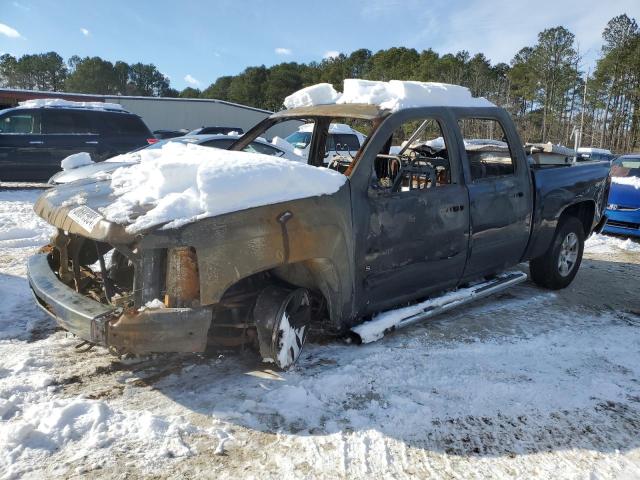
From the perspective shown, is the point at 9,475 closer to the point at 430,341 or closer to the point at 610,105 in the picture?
the point at 430,341

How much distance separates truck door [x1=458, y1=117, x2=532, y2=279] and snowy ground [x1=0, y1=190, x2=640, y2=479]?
0.68m

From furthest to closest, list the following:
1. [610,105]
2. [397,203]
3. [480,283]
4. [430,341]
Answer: [610,105]
[480,283]
[430,341]
[397,203]

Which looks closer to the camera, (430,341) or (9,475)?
(9,475)

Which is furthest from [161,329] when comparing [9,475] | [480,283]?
[480,283]

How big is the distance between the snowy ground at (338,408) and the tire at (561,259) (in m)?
1.23

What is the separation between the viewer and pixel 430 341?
161 inches

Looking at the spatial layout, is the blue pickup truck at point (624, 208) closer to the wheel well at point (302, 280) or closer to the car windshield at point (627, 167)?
the car windshield at point (627, 167)

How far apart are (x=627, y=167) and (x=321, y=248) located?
8.64 meters

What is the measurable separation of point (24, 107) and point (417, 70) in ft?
142

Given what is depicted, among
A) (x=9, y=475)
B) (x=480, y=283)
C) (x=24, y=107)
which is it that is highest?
(x=24, y=107)

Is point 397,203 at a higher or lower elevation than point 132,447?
higher

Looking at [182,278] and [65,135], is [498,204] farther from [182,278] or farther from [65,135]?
[65,135]

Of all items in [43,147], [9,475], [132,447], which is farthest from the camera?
[43,147]

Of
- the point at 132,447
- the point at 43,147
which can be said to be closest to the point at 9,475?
the point at 132,447
